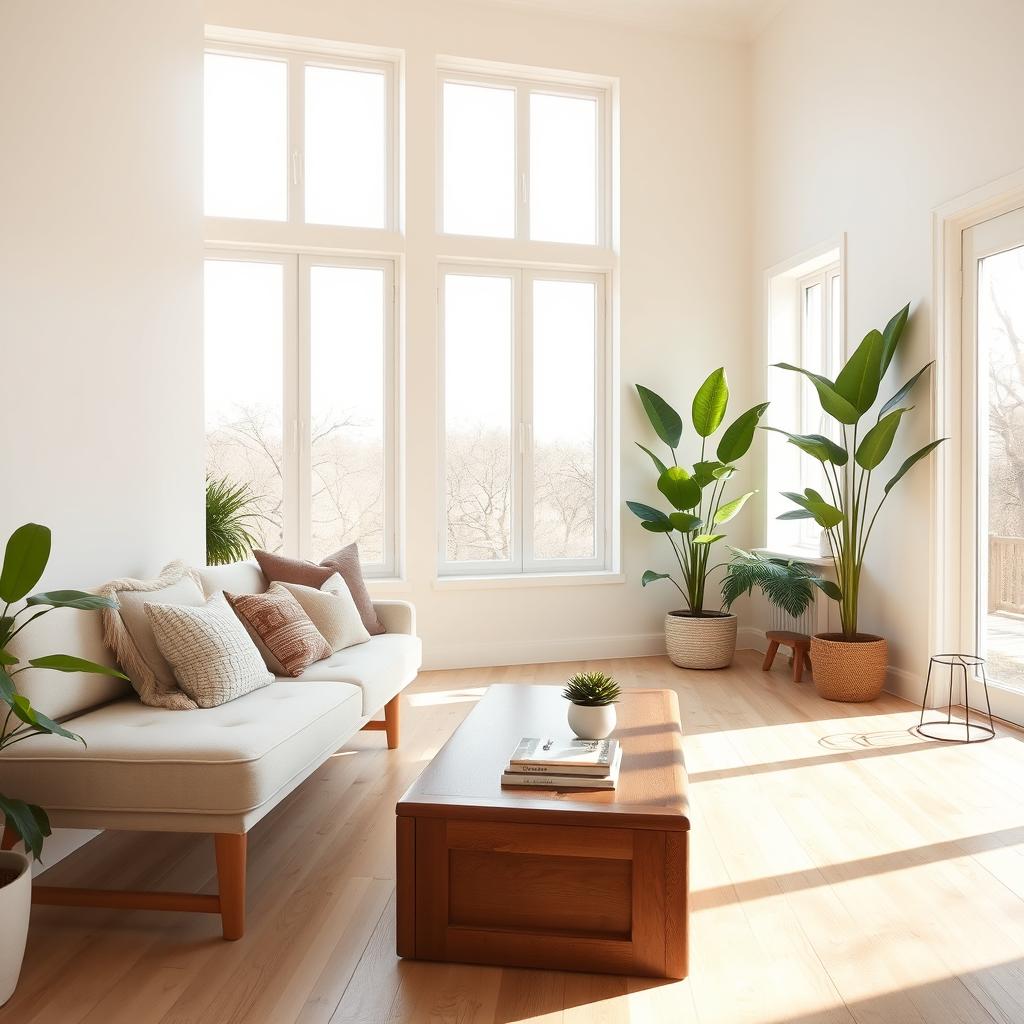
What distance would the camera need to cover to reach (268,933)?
6.49 ft

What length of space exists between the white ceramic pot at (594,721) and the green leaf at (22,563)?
4.25ft

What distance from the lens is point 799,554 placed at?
4988 mm

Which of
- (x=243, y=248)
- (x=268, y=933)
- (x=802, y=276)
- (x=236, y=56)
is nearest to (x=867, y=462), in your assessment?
(x=802, y=276)

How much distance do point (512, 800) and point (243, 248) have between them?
4106 millimetres

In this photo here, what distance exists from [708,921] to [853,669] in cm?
243

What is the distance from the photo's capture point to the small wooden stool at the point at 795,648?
4.62 metres

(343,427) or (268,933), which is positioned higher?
(343,427)

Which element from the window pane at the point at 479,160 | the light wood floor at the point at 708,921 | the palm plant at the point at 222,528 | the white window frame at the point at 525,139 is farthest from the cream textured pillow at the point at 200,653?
the window pane at the point at 479,160

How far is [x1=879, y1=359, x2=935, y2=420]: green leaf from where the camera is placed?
397 centimetres

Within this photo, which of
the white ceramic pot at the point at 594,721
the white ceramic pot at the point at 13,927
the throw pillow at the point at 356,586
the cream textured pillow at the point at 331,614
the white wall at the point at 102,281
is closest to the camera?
the white ceramic pot at the point at 13,927

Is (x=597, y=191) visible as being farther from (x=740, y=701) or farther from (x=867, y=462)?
(x=740, y=701)

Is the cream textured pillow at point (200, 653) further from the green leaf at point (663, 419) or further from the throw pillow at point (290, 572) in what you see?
the green leaf at point (663, 419)

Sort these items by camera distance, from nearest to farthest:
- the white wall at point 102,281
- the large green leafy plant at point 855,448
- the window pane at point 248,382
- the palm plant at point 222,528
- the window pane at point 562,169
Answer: the white wall at point 102,281 < the large green leafy plant at point 855,448 < the palm plant at point 222,528 < the window pane at point 248,382 < the window pane at point 562,169

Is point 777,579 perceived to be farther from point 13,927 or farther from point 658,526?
point 13,927
